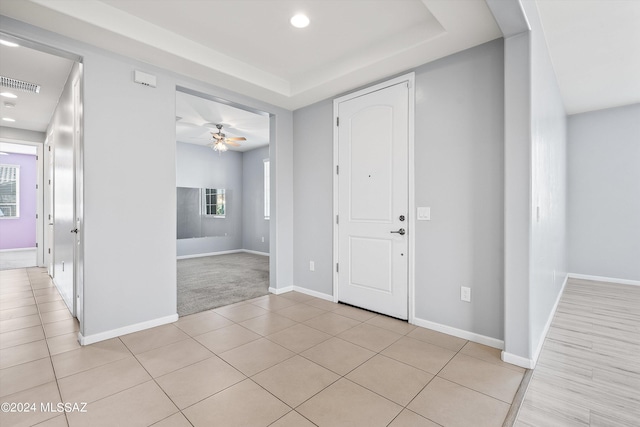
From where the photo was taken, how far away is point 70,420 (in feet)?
5.45

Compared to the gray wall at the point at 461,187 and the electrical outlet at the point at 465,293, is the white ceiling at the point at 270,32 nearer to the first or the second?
the gray wall at the point at 461,187

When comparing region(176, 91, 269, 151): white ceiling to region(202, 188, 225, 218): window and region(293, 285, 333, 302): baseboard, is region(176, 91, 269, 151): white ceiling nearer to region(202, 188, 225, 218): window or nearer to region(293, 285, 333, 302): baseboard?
region(202, 188, 225, 218): window

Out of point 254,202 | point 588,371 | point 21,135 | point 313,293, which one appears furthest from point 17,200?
point 588,371

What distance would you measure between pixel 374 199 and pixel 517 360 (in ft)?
6.19

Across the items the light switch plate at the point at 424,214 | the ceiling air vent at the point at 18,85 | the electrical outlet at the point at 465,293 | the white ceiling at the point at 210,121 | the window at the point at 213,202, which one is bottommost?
the electrical outlet at the point at 465,293

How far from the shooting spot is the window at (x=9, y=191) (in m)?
8.21

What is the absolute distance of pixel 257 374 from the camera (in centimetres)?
213

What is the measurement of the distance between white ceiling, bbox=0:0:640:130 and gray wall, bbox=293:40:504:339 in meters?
0.28

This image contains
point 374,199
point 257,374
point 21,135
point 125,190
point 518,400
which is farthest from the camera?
point 21,135

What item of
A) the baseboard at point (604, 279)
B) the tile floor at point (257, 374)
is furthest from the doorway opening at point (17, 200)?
the baseboard at point (604, 279)

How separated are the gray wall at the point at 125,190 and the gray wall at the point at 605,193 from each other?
5.94 meters

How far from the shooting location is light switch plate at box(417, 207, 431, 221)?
2.92 m

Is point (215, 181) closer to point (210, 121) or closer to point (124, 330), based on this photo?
point (210, 121)

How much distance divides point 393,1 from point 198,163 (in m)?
6.49
